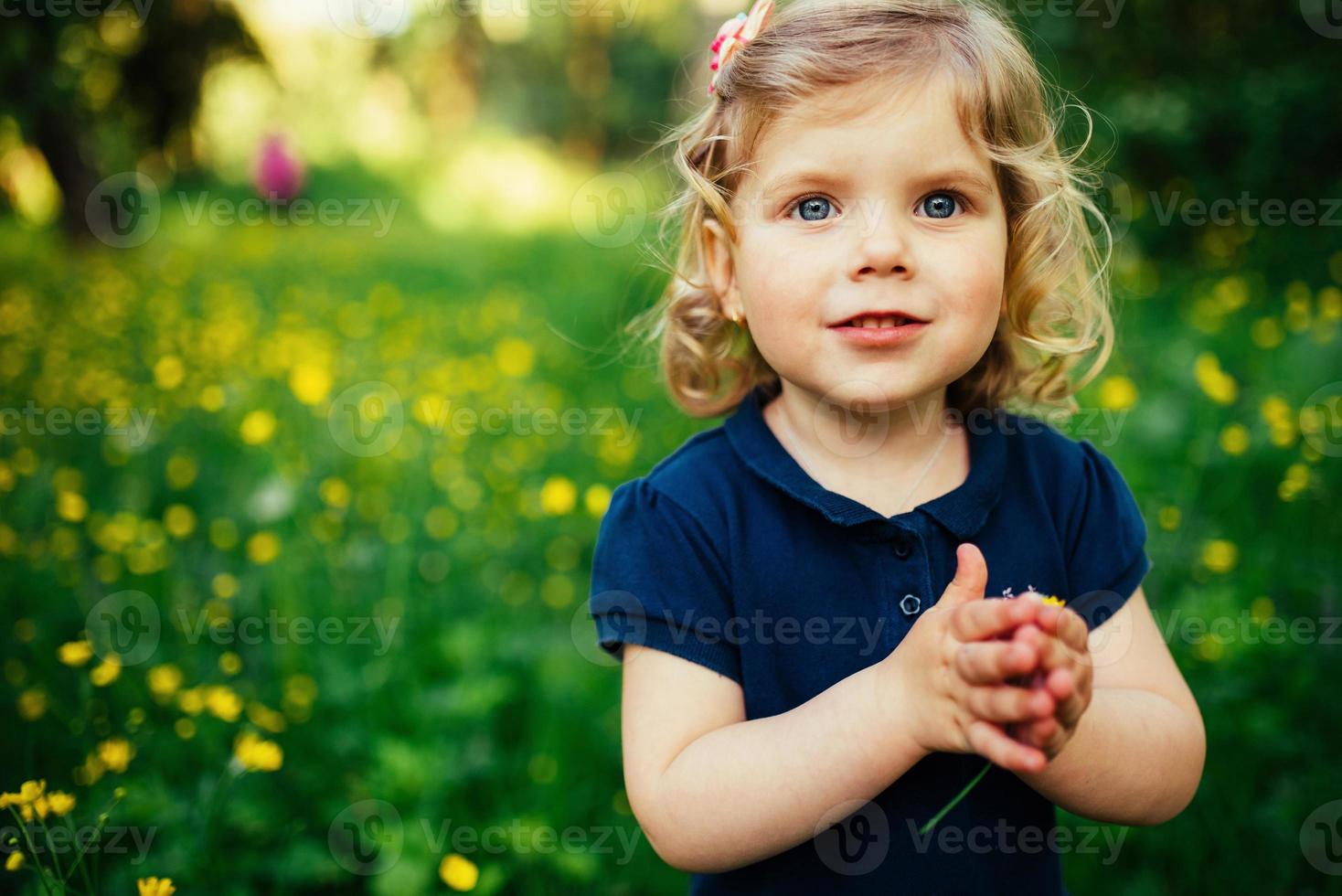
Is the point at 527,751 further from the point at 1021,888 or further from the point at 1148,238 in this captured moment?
the point at 1148,238

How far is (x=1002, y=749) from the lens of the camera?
2.61 ft

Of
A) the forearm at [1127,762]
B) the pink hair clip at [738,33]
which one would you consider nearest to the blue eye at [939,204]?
the pink hair clip at [738,33]

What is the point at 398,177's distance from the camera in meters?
15.4

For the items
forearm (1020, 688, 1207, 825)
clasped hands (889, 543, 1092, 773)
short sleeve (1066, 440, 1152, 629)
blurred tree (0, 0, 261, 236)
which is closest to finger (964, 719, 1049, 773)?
clasped hands (889, 543, 1092, 773)

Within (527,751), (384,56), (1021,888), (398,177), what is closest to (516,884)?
(527,751)

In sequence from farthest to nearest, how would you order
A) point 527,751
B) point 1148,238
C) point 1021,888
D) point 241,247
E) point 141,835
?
point 241,247 < point 1148,238 < point 527,751 < point 141,835 < point 1021,888

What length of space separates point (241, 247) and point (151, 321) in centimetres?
382

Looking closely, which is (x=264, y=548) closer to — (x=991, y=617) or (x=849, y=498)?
(x=849, y=498)

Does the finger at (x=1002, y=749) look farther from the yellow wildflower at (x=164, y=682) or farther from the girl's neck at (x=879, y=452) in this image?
the yellow wildflower at (x=164, y=682)

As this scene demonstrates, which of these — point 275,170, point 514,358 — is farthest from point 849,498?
point 275,170

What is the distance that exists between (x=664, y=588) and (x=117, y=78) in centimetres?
997

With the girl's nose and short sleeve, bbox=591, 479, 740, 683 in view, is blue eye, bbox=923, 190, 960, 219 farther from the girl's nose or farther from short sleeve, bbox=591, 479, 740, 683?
short sleeve, bbox=591, 479, 740, 683

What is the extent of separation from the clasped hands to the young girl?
4 centimetres

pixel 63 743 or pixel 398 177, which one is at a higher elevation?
pixel 63 743
